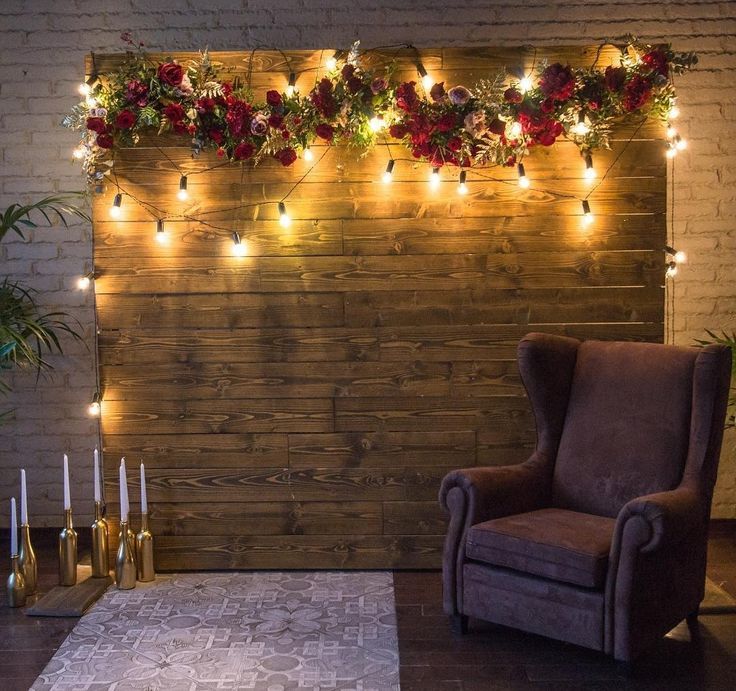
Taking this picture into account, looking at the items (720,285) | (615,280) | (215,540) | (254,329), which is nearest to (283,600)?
(215,540)

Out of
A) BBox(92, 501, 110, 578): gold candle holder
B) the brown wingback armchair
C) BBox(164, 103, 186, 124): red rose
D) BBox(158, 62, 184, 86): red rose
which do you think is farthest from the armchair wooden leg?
BBox(158, 62, 184, 86): red rose

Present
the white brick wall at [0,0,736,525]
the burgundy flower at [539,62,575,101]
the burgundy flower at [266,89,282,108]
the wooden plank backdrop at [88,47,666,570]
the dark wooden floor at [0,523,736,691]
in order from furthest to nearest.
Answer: the white brick wall at [0,0,736,525]
the wooden plank backdrop at [88,47,666,570]
the burgundy flower at [266,89,282,108]
the burgundy flower at [539,62,575,101]
the dark wooden floor at [0,523,736,691]

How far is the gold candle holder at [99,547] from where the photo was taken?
3.70 m

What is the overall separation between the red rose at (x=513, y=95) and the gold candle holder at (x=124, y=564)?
2.28m

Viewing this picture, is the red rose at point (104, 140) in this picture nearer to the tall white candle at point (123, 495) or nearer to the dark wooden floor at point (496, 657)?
the tall white candle at point (123, 495)

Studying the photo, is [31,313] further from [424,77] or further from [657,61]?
[657,61]

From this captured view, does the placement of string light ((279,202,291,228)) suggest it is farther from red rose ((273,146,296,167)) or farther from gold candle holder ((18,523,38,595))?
gold candle holder ((18,523,38,595))

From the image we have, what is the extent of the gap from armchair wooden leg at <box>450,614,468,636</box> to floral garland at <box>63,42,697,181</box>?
1749 millimetres

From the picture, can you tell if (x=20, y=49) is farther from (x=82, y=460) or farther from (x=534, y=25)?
(x=534, y=25)

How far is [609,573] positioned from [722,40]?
2757 mm

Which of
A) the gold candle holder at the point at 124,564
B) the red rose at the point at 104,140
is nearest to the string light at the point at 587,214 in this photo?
the red rose at the point at 104,140

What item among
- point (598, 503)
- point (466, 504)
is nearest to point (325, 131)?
point (466, 504)

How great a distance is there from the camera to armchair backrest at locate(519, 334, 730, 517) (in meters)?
3.14

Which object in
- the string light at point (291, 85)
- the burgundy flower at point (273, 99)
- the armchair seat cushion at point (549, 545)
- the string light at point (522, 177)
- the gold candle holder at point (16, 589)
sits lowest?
the gold candle holder at point (16, 589)
